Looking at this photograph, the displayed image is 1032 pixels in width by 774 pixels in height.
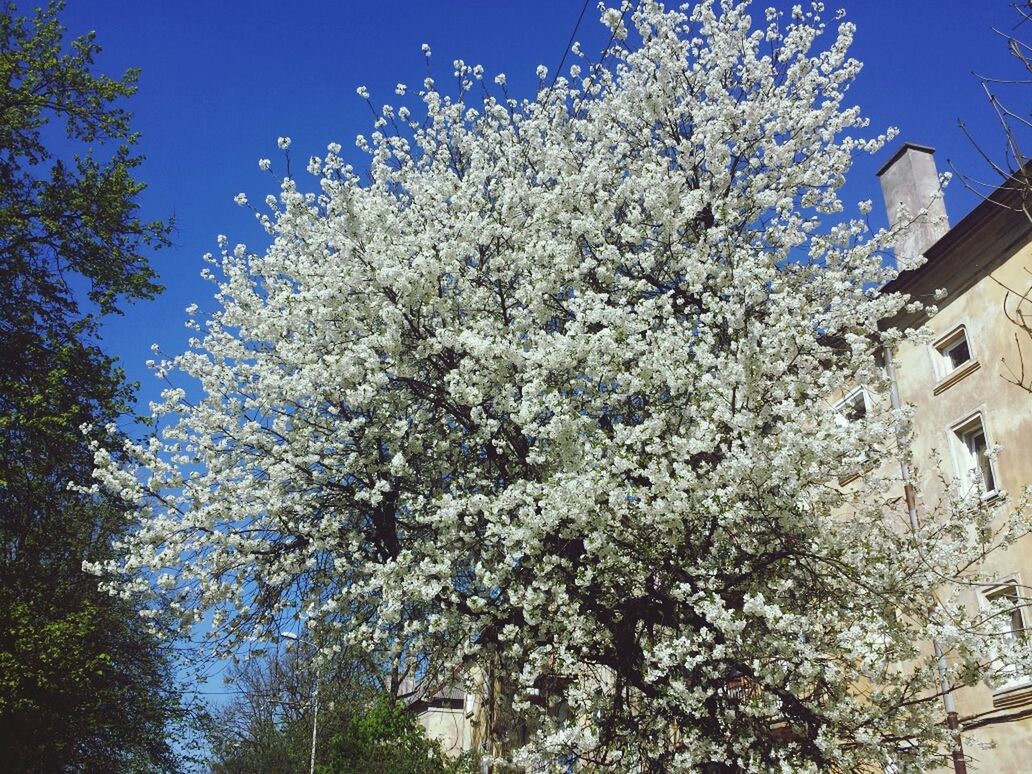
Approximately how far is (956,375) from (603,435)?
11421 millimetres

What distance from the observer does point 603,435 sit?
394 inches

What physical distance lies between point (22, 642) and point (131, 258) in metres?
9.25

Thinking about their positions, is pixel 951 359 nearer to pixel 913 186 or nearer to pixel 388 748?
pixel 913 186

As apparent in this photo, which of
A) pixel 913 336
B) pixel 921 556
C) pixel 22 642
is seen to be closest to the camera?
pixel 921 556

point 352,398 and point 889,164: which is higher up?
point 889,164

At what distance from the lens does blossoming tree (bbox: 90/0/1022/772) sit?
9477mm

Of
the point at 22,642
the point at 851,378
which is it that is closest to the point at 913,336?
the point at 851,378

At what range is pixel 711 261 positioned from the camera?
38.0ft

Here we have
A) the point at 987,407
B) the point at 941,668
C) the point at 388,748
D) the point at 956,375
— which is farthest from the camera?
the point at 388,748

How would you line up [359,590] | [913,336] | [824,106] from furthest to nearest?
1. [824,106]
2. [913,336]
3. [359,590]

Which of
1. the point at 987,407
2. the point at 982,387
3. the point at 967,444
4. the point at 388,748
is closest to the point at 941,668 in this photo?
the point at 987,407

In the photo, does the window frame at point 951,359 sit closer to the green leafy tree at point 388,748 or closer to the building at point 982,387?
the building at point 982,387

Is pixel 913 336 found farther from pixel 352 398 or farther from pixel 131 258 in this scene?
pixel 131 258

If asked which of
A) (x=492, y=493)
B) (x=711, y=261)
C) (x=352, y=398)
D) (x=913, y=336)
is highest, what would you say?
(x=711, y=261)
